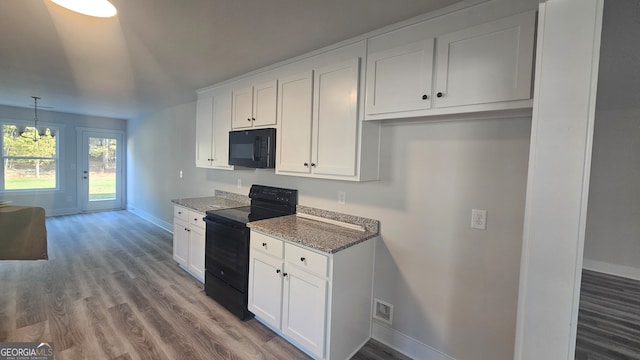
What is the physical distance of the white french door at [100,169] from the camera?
677cm

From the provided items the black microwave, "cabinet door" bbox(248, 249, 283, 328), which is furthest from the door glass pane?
"cabinet door" bbox(248, 249, 283, 328)

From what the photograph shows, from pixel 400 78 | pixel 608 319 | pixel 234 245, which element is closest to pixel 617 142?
pixel 608 319

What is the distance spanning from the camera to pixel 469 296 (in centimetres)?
188

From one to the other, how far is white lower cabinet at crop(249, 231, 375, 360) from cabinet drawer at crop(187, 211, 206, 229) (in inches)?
39.9

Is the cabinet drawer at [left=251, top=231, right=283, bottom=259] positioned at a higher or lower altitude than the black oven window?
lower

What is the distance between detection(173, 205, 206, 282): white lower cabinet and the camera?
125 inches

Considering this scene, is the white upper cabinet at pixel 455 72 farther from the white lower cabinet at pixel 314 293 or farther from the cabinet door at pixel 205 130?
the cabinet door at pixel 205 130

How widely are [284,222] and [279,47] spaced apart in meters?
1.50

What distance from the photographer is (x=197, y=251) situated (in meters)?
3.25

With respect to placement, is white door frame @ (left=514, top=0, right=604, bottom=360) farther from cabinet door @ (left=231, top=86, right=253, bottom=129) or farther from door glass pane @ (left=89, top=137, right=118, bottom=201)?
door glass pane @ (left=89, top=137, right=118, bottom=201)

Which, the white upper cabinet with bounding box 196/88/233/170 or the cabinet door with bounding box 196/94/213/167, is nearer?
the white upper cabinet with bounding box 196/88/233/170

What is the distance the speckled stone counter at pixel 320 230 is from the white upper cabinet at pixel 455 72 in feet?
Answer: 2.90

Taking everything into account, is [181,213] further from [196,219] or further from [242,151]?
[242,151]

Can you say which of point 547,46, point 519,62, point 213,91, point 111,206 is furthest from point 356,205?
point 111,206
